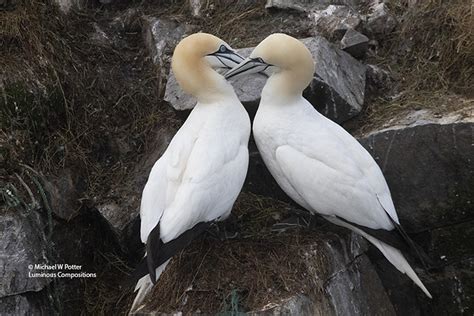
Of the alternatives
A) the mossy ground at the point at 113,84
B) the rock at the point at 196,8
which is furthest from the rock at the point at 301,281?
the rock at the point at 196,8

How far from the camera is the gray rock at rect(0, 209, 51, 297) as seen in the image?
4045mm

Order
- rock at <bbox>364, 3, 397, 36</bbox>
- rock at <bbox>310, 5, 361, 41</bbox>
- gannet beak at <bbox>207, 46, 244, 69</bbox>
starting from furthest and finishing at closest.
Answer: rock at <bbox>364, 3, 397, 36</bbox>, rock at <bbox>310, 5, 361, 41</bbox>, gannet beak at <bbox>207, 46, 244, 69</bbox>

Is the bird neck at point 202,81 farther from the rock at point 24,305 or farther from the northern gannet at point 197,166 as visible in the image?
the rock at point 24,305

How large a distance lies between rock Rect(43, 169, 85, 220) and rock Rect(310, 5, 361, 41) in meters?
2.10

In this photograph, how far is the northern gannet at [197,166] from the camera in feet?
11.2

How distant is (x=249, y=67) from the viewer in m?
4.11

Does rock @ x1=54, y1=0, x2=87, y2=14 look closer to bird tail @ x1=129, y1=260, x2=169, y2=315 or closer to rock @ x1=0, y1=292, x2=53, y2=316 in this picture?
rock @ x1=0, y1=292, x2=53, y2=316

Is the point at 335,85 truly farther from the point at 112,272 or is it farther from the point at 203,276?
the point at 112,272

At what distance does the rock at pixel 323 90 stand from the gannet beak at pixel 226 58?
33 cm

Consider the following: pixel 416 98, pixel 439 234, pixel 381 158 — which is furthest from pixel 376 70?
pixel 439 234

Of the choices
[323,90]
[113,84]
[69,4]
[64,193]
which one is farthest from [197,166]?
[69,4]

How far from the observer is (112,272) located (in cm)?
473

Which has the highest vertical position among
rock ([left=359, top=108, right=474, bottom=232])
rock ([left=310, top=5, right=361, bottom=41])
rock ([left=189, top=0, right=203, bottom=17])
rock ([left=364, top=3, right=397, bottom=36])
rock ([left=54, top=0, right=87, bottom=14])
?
rock ([left=54, top=0, right=87, bottom=14])

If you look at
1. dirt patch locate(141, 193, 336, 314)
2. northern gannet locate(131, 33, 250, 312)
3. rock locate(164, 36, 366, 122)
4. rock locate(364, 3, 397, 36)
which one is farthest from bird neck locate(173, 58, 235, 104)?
rock locate(364, 3, 397, 36)
